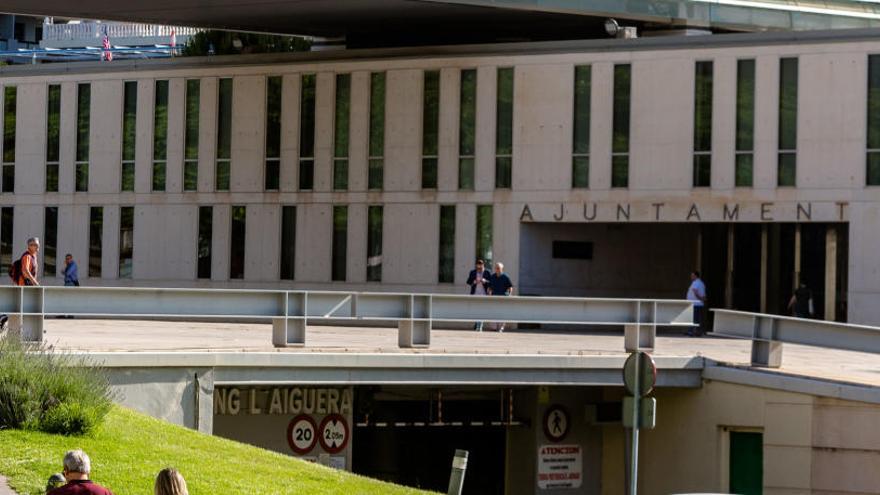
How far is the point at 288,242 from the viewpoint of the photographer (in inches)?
1742

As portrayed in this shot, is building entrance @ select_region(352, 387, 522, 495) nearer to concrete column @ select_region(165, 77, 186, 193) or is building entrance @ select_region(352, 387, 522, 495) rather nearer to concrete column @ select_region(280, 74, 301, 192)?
concrete column @ select_region(280, 74, 301, 192)

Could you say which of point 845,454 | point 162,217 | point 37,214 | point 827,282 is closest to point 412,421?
point 845,454

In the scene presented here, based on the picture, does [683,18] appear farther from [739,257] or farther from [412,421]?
[412,421]

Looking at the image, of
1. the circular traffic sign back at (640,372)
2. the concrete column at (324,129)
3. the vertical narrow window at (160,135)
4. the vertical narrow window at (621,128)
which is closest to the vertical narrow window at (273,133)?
the concrete column at (324,129)

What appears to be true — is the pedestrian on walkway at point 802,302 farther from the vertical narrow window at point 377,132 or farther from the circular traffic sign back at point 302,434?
the circular traffic sign back at point 302,434

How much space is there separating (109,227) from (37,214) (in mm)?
2414

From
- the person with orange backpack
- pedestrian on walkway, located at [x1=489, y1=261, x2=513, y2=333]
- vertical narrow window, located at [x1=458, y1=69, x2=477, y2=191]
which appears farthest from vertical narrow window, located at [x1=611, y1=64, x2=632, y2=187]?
the person with orange backpack

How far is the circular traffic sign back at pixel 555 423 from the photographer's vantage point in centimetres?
2542

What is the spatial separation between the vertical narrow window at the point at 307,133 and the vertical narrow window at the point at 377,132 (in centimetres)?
170

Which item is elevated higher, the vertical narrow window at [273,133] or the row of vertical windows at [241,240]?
the vertical narrow window at [273,133]

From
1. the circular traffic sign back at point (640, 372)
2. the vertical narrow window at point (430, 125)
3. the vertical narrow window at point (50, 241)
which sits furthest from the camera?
the vertical narrow window at point (50, 241)

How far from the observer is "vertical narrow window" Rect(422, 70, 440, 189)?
41.9 metres

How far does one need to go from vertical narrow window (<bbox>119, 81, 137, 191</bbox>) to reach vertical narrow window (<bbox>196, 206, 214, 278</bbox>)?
94.4 inches

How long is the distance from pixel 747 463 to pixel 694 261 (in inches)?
817
